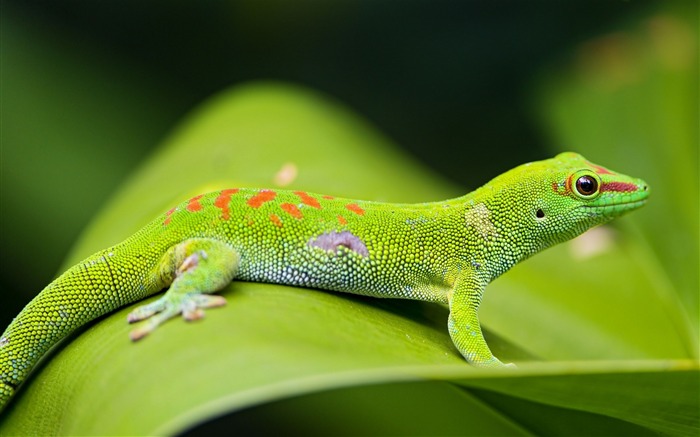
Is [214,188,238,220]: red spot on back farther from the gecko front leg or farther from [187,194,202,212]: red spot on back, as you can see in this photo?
the gecko front leg

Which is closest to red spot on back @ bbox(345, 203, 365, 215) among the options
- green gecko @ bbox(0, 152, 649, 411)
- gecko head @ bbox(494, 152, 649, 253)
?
green gecko @ bbox(0, 152, 649, 411)

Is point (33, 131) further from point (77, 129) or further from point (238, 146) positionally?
point (238, 146)

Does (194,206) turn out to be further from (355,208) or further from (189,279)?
(355,208)

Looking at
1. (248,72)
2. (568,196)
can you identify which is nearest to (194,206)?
(568,196)

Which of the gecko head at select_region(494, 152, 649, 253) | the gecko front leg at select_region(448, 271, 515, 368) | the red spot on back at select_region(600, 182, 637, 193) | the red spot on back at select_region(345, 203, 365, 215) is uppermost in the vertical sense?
the red spot on back at select_region(600, 182, 637, 193)

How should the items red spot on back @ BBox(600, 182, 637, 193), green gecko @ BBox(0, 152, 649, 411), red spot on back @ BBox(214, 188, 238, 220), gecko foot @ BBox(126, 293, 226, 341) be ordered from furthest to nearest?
red spot on back @ BBox(600, 182, 637, 193) → red spot on back @ BBox(214, 188, 238, 220) → green gecko @ BBox(0, 152, 649, 411) → gecko foot @ BBox(126, 293, 226, 341)

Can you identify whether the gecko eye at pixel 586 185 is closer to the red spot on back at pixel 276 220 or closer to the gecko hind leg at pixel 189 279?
the red spot on back at pixel 276 220

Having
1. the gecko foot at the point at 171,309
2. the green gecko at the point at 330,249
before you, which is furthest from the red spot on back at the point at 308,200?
the gecko foot at the point at 171,309
